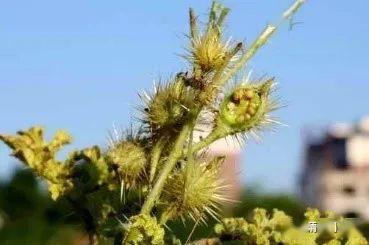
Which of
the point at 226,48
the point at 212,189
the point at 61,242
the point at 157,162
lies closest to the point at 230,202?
the point at 212,189

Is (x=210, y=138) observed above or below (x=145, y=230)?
above

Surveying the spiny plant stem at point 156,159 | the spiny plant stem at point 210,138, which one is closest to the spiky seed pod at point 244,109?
the spiny plant stem at point 210,138

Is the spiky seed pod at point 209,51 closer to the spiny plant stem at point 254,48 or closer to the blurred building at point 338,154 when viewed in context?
the spiny plant stem at point 254,48

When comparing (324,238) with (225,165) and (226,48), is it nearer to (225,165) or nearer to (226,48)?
(225,165)

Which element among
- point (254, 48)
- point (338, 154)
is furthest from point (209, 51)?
point (338, 154)

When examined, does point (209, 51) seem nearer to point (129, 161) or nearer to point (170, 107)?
point (170, 107)

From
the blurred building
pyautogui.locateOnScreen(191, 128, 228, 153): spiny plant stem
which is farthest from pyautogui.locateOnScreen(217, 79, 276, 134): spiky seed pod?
the blurred building
